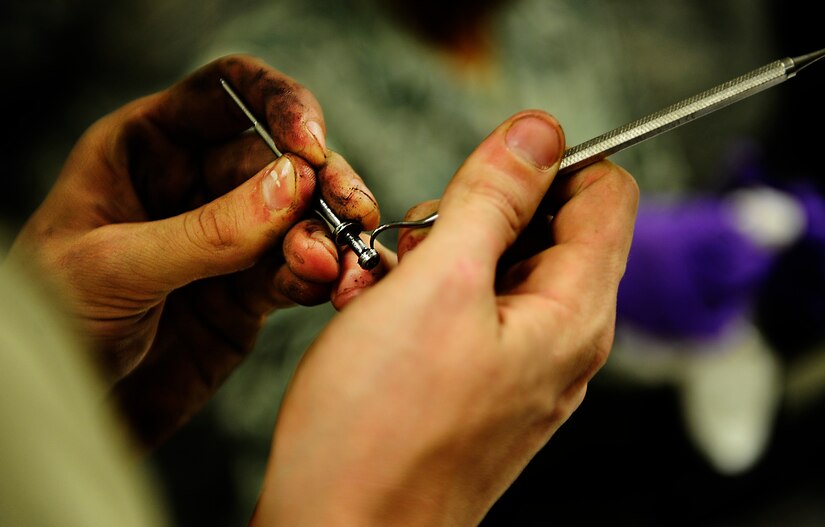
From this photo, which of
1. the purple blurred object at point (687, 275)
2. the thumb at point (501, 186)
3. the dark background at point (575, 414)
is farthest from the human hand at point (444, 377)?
the purple blurred object at point (687, 275)

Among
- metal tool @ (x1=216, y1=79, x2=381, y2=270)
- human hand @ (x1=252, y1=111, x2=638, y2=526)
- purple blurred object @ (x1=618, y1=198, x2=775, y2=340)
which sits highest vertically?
metal tool @ (x1=216, y1=79, x2=381, y2=270)

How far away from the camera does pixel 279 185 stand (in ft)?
1.67

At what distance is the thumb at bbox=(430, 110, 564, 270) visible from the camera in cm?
41

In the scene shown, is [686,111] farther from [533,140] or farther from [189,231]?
[189,231]

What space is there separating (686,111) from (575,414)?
1.93 ft

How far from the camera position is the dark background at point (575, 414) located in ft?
1.87

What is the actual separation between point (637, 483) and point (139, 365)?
2.52 feet

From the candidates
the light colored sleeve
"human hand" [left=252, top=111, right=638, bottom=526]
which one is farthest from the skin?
the light colored sleeve

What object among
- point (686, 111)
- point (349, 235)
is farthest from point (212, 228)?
point (686, 111)

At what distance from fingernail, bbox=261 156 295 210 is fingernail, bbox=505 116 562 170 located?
0.19m

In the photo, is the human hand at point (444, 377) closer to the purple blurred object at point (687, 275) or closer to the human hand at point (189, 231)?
the human hand at point (189, 231)

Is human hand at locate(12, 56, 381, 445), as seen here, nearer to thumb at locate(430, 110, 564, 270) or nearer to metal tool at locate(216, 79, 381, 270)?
metal tool at locate(216, 79, 381, 270)

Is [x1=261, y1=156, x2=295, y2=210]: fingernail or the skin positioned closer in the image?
the skin

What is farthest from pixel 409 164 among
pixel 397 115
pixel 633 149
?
pixel 633 149
